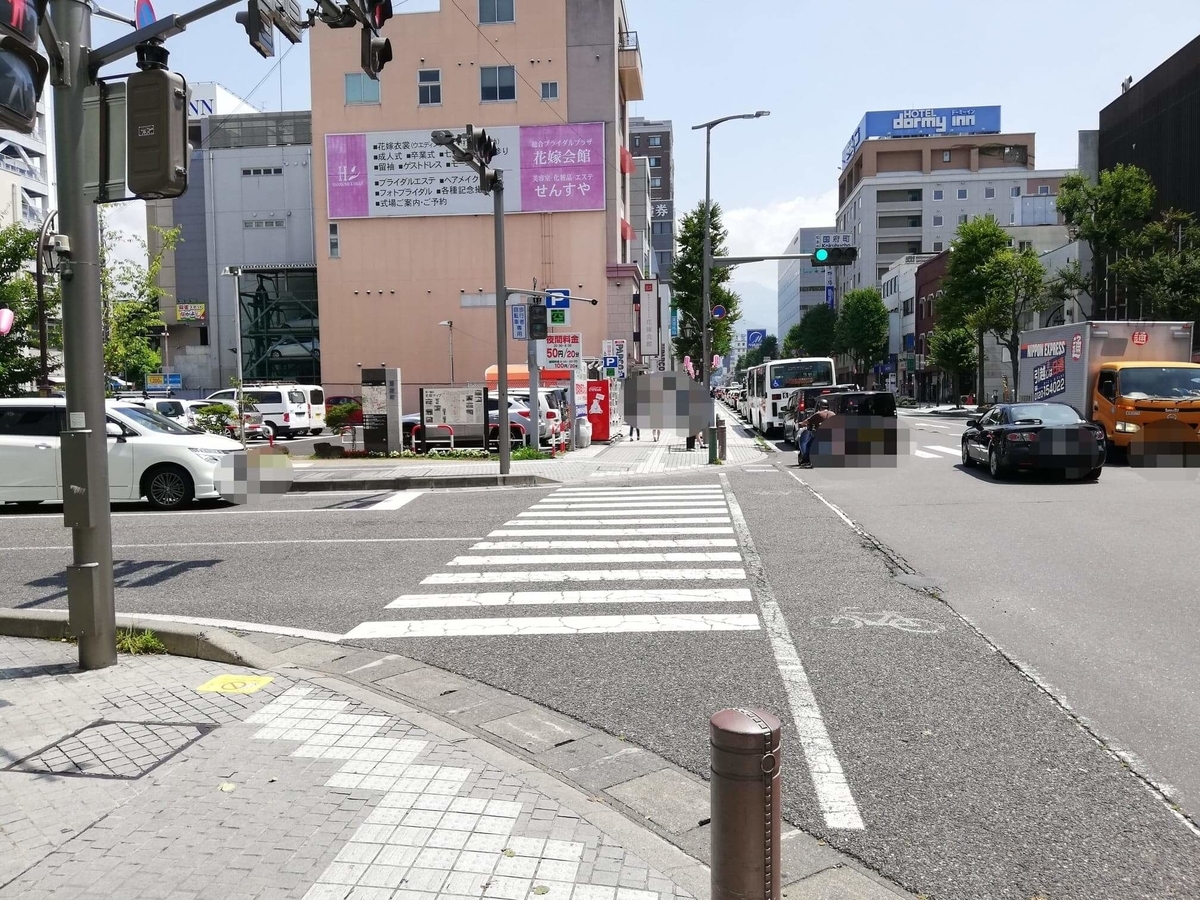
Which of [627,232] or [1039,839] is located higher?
[627,232]

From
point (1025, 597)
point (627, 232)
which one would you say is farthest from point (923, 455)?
point (627, 232)

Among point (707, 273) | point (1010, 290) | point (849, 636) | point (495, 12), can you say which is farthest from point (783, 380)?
point (849, 636)

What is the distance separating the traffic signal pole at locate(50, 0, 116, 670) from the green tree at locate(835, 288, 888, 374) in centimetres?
8355

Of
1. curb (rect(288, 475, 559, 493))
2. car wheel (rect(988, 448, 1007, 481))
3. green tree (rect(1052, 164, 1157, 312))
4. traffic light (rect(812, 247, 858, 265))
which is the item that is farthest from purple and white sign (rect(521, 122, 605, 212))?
car wheel (rect(988, 448, 1007, 481))

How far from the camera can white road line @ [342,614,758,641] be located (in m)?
6.77

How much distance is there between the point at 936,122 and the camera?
95.9 metres

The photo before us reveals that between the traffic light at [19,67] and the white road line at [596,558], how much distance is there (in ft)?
19.9

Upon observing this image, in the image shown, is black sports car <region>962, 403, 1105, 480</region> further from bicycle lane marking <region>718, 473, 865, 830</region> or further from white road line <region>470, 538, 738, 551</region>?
bicycle lane marking <region>718, 473, 865, 830</region>

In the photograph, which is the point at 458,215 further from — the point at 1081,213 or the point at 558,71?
the point at 1081,213

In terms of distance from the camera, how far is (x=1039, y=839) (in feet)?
11.9

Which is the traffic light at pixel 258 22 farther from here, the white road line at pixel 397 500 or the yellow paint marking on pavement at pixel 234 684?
the white road line at pixel 397 500

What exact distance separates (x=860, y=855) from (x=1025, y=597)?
4.82m

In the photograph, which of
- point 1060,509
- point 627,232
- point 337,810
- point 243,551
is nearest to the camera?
point 337,810

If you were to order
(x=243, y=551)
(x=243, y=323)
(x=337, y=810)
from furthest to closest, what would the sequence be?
(x=243, y=323) < (x=243, y=551) < (x=337, y=810)
